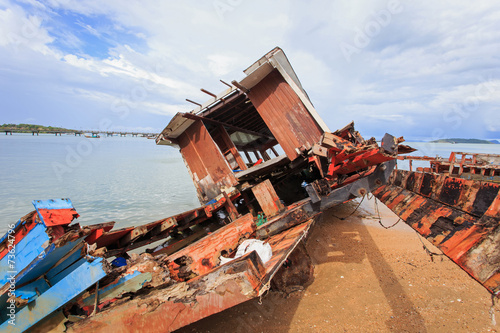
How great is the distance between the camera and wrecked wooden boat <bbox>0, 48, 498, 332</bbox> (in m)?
2.66

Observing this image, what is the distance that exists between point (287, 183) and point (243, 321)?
7040 millimetres

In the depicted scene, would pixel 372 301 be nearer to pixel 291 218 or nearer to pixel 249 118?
pixel 291 218

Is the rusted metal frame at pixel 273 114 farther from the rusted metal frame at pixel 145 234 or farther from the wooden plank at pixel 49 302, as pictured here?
the wooden plank at pixel 49 302

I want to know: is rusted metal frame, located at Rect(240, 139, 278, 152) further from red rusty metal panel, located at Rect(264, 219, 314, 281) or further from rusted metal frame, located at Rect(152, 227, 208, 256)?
red rusty metal panel, located at Rect(264, 219, 314, 281)

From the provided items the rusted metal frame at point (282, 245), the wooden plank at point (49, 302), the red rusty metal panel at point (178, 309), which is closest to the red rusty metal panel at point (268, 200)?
the rusted metal frame at point (282, 245)

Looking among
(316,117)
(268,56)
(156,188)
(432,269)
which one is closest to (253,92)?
(268,56)

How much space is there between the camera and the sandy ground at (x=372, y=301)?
383 centimetres

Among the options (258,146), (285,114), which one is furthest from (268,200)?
(258,146)

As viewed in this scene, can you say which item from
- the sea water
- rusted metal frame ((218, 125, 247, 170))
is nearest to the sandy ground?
rusted metal frame ((218, 125, 247, 170))

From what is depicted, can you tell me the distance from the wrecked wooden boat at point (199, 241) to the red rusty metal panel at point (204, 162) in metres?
0.03

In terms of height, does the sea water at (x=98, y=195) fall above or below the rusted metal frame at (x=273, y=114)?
above

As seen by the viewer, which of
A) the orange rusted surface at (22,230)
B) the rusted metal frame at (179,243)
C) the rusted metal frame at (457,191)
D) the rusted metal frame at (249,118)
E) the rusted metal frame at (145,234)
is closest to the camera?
the rusted metal frame at (457,191)

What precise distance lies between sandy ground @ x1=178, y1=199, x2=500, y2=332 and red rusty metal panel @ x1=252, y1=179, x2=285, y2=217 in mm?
1642

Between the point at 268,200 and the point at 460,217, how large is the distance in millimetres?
3482
